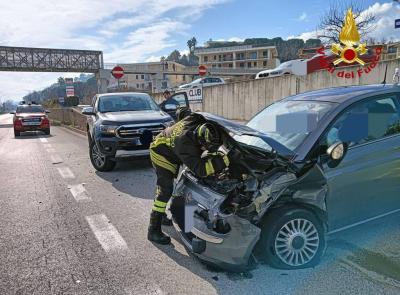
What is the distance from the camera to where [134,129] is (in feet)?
26.8

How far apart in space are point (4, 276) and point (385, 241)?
379cm

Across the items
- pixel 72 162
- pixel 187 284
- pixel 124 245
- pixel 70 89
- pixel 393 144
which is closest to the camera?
pixel 187 284

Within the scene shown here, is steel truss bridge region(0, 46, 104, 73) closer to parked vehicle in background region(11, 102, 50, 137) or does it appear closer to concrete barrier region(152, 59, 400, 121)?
parked vehicle in background region(11, 102, 50, 137)

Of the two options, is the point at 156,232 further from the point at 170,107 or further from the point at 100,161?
the point at 170,107

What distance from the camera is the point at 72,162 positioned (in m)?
10.4

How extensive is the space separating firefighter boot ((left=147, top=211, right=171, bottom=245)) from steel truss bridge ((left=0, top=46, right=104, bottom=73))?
191 ft

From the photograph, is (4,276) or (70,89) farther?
(70,89)

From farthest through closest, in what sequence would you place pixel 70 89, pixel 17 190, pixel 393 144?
pixel 70 89 → pixel 17 190 → pixel 393 144

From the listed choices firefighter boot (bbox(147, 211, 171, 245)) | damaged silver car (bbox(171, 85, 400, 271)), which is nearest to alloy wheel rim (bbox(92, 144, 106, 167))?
firefighter boot (bbox(147, 211, 171, 245))

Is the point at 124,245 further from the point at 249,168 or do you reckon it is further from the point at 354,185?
the point at 354,185

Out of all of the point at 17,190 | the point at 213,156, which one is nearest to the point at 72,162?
the point at 17,190

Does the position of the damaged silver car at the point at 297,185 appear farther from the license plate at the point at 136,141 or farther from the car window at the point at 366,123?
the license plate at the point at 136,141

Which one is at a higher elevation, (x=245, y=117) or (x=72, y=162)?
(x=245, y=117)

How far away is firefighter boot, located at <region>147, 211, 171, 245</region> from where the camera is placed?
428cm
